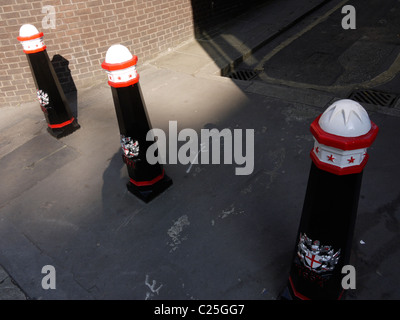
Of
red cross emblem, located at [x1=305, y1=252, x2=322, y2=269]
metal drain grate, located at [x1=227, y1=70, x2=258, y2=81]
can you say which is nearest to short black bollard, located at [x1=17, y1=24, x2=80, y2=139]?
metal drain grate, located at [x1=227, y1=70, x2=258, y2=81]

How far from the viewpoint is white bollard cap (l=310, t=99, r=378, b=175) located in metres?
1.48

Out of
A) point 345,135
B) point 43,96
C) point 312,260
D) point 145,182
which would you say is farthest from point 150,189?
point 345,135

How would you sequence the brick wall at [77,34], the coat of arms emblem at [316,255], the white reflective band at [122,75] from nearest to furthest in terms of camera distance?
the coat of arms emblem at [316,255] < the white reflective band at [122,75] < the brick wall at [77,34]

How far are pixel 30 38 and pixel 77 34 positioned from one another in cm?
198

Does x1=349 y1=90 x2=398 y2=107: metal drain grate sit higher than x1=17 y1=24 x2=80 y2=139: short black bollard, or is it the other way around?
x1=17 y1=24 x2=80 y2=139: short black bollard

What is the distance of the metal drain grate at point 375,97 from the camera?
4801 mm

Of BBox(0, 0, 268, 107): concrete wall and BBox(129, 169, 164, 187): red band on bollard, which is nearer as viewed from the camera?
BBox(129, 169, 164, 187): red band on bollard

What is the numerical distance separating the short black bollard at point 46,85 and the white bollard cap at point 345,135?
3538 millimetres

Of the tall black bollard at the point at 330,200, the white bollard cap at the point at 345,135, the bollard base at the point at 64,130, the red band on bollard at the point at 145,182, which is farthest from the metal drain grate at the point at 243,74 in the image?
the white bollard cap at the point at 345,135

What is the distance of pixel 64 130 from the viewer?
14.7 feet

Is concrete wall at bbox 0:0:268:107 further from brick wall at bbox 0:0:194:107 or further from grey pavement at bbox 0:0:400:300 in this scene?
grey pavement at bbox 0:0:400:300

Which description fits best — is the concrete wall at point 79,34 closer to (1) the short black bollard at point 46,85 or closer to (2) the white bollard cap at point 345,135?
(1) the short black bollard at point 46,85

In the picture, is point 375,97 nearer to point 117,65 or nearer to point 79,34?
point 117,65

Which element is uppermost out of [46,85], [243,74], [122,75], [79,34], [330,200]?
[122,75]
